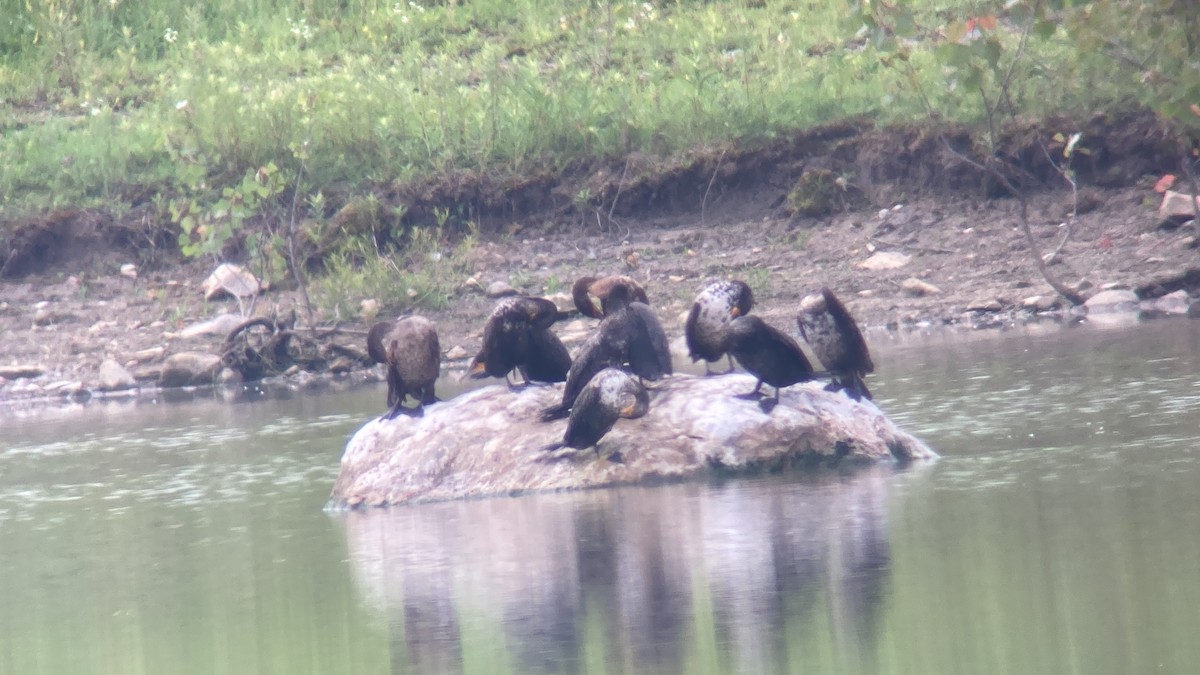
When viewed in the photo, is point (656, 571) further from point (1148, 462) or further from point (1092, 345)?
point (1092, 345)

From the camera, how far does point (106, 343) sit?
51.0ft

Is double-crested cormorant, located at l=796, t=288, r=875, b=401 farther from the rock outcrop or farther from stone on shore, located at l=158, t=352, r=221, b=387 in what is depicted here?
stone on shore, located at l=158, t=352, r=221, b=387

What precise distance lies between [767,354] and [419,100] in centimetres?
1094

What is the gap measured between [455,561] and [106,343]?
1016 cm

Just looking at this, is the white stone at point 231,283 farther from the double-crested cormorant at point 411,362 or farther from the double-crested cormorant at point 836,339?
the double-crested cormorant at point 836,339

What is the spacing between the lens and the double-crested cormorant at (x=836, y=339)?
26.5 ft

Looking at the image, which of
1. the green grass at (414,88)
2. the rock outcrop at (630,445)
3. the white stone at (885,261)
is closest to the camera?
the rock outcrop at (630,445)

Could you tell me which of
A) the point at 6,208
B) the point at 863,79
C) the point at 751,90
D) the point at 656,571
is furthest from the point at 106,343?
the point at 656,571

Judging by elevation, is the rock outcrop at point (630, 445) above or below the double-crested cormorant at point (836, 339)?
below

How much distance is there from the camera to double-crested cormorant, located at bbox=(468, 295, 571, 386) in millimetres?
8492

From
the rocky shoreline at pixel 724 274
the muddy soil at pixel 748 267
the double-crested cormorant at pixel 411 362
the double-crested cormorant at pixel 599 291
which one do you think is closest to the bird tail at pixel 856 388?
the double-crested cormorant at pixel 599 291

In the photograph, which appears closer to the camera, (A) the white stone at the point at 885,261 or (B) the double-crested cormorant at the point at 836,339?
(B) the double-crested cormorant at the point at 836,339

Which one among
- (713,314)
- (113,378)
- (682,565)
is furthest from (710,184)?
(682,565)

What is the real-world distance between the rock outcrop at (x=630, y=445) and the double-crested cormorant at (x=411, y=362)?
0.21 metres
